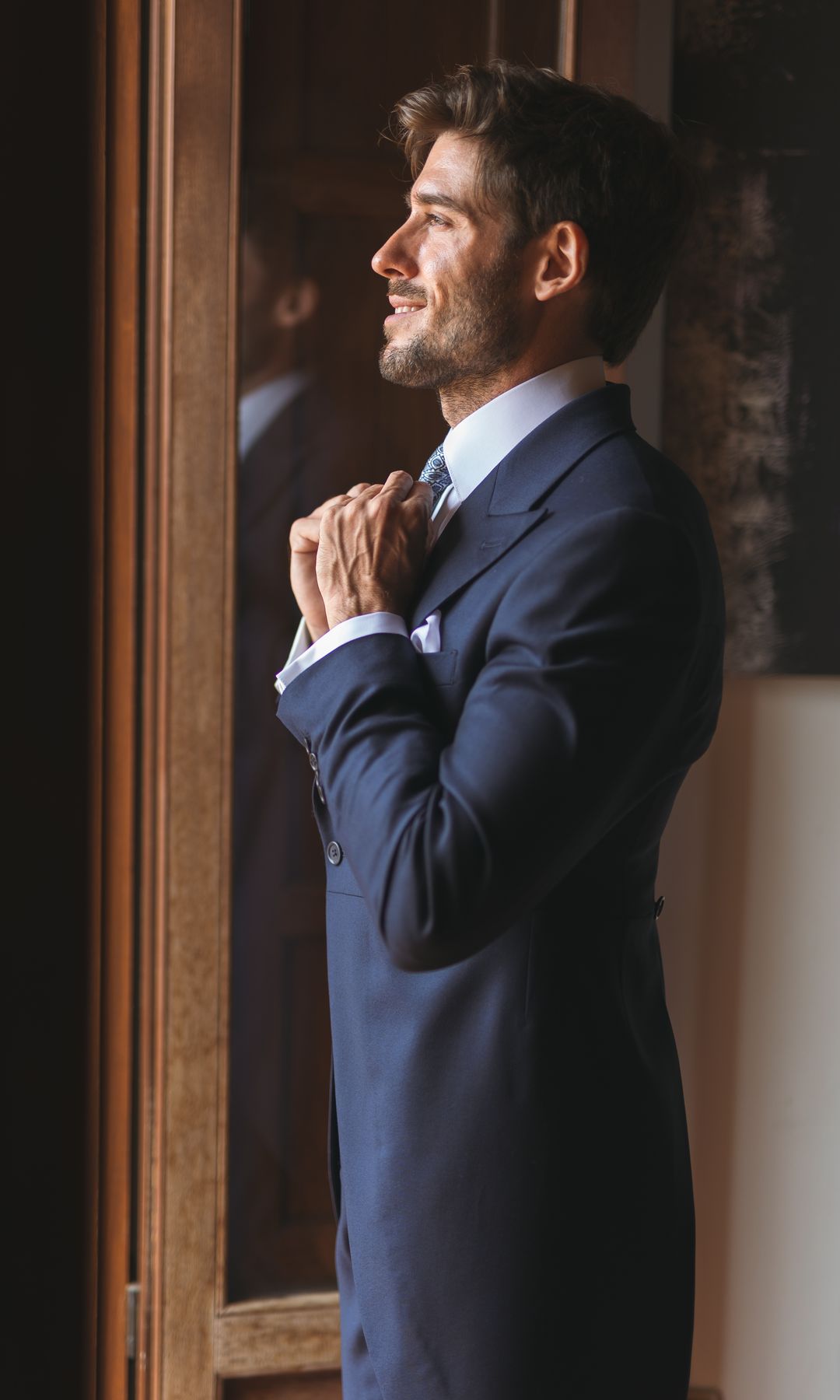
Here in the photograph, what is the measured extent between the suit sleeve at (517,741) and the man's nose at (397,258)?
1.14 ft

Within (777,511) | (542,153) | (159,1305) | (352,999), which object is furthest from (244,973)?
(542,153)

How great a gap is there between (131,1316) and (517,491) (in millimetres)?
1340

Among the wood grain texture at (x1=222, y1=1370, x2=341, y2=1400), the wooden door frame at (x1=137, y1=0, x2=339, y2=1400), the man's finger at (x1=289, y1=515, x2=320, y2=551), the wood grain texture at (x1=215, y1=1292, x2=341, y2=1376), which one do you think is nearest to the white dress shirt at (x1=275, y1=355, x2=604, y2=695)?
the man's finger at (x1=289, y1=515, x2=320, y2=551)

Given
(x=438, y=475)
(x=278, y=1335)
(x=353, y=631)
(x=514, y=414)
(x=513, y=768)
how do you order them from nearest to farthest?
(x=513, y=768) → (x=353, y=631) → (x=514, y=414) → (x=438, y=475) → (x=278, y=1335)

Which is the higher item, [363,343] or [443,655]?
[363,343]

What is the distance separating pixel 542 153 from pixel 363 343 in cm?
55

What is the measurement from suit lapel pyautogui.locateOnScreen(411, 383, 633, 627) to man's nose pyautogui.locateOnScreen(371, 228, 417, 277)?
0.21 metres

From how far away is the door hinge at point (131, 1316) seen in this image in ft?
5.48

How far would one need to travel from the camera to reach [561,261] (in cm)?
104

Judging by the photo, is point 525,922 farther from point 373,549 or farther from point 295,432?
point 295,432

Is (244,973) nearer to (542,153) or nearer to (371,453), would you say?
(371,453)

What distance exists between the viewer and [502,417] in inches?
40.8

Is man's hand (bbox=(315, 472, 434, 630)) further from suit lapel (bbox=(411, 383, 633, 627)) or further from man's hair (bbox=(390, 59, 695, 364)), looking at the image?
man's hair (bbox=(390, 59, 695, 364))

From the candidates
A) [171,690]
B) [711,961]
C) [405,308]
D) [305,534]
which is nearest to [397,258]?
[405,308]
